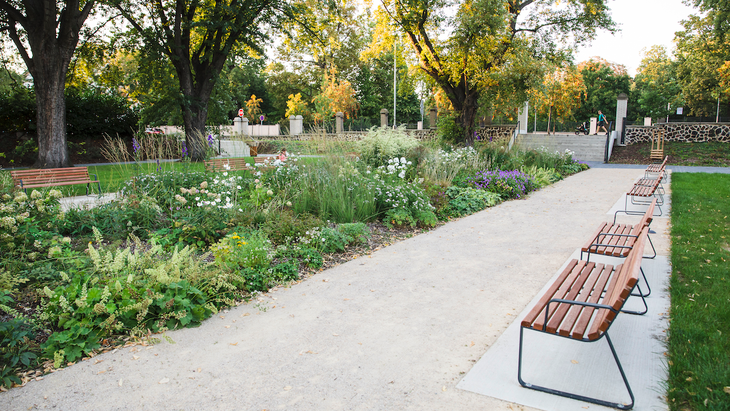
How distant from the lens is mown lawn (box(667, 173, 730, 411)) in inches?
95.8

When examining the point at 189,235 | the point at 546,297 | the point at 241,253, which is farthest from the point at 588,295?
the point at 189,235

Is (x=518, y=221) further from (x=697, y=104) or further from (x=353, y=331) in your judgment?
(x=697, y=104)

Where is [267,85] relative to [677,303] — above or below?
above

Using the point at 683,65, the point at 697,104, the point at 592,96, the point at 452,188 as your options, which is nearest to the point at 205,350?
the point at 452,188

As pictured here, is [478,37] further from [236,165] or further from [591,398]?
[591,398]

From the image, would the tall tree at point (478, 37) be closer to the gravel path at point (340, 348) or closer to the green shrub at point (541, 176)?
the green shrub at point (541, 176)

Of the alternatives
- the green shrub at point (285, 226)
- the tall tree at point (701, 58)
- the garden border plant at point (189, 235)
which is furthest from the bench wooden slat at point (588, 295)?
the tall tree at point (701, 58)

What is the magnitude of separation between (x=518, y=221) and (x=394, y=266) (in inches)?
130

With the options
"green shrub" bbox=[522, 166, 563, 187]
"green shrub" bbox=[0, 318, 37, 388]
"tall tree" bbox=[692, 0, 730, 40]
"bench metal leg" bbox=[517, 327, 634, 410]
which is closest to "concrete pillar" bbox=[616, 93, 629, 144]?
"tall tree" bbox=[692, 0, 730, 40]

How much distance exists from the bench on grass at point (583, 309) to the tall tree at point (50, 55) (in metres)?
13.9

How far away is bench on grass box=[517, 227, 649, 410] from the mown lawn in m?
0.39

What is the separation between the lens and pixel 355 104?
42219mm

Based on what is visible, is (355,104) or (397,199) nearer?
(397,199)

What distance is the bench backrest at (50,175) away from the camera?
8.04 metres
